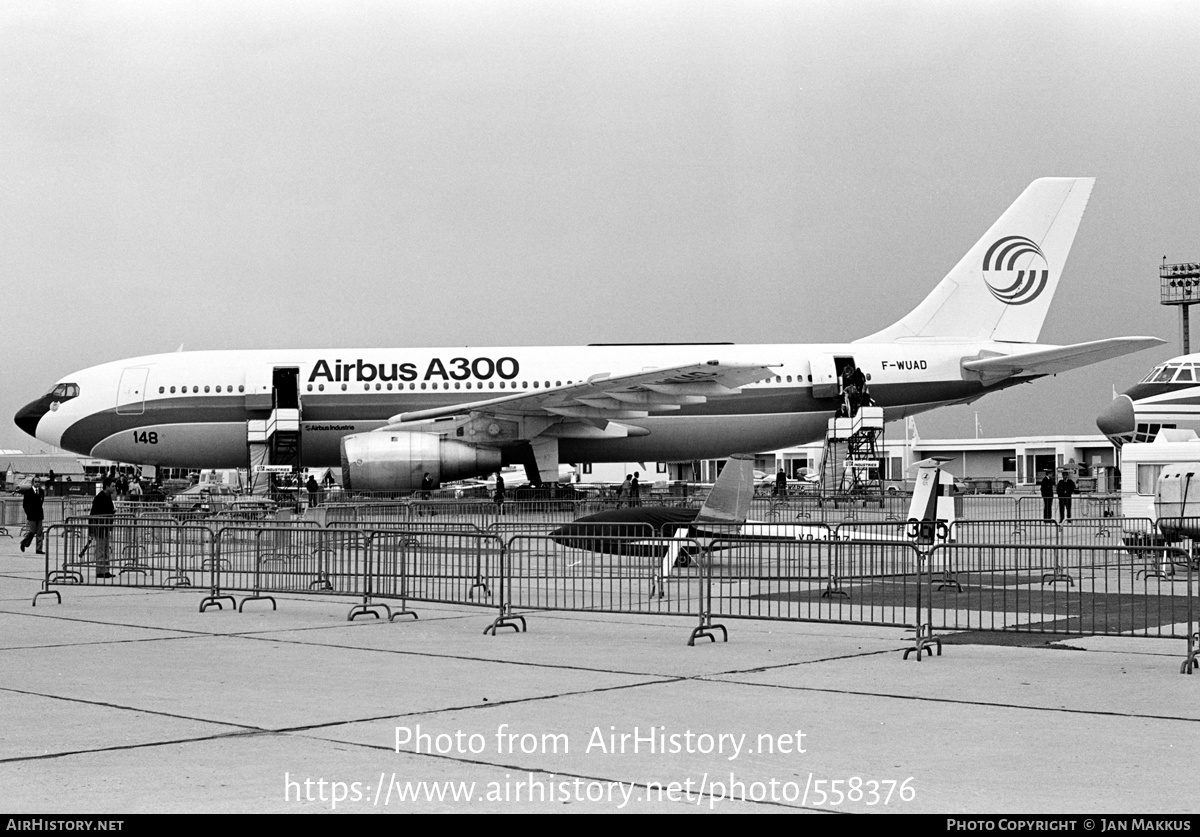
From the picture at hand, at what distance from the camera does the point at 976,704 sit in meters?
7.37

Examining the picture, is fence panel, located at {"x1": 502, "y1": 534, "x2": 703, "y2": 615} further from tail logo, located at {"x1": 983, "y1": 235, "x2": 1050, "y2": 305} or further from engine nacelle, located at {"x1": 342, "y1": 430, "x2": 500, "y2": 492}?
tail logo, located at {"x1": 983, "y1": 235, "x2": 1050, "y2": 305}

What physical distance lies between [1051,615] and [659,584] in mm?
3367

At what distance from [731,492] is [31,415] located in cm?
2476

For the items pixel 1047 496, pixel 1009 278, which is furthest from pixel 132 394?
pixel 1009 278

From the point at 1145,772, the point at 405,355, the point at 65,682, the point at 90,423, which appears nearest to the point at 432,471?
the point at 405,355

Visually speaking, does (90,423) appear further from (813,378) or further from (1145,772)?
(1145,772)

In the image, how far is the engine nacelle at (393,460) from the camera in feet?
103

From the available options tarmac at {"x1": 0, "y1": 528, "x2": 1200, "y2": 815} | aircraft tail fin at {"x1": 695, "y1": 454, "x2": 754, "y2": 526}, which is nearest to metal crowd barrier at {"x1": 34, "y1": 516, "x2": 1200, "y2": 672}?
tarmac at {"x1": 0, "y1": 528, "x2": 1200, "y2": 815}

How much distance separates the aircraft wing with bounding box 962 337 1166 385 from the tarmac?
82.6 ft

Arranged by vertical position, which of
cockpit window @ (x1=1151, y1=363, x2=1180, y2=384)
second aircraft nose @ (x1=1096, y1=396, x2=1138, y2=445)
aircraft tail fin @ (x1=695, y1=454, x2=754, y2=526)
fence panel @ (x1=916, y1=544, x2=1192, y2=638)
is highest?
cockpit window @ (x1=1151, y1=363, x2=1180, y2=384)

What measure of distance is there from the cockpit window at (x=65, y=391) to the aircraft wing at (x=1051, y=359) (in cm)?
2326

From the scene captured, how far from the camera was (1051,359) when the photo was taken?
34.8m

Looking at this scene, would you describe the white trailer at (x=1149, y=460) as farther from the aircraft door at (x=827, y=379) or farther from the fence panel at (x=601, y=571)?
the aircraft door at (x=827, y=379)

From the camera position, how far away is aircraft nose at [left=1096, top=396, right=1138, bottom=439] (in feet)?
94.8
